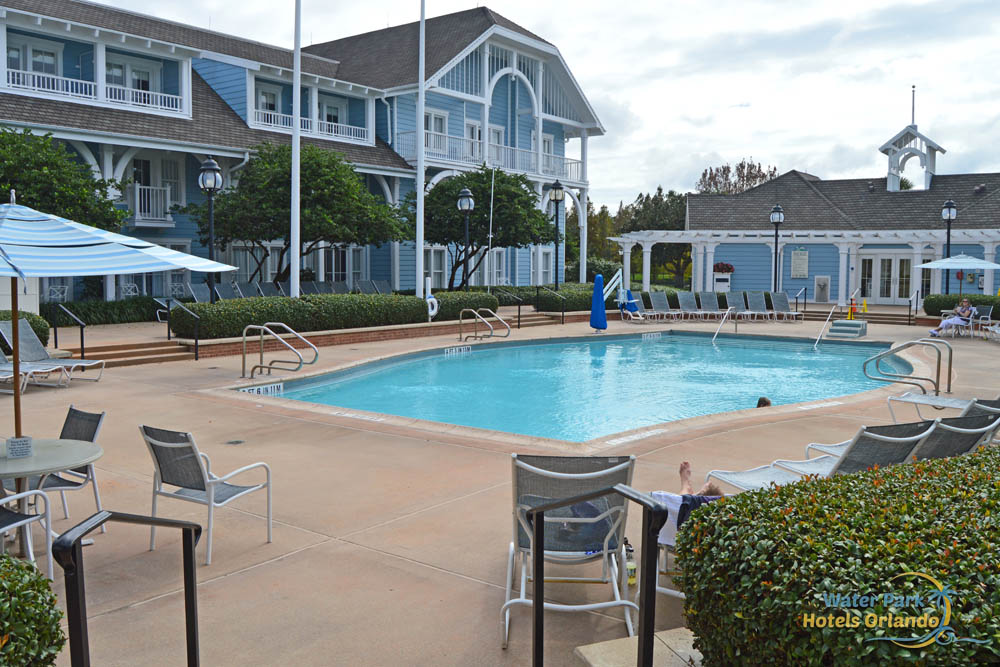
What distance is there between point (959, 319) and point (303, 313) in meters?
16.0

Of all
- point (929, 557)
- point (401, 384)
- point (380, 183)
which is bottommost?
point (401, 384)

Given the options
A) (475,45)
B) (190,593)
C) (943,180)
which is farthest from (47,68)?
(943,180)

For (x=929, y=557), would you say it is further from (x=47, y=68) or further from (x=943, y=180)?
(x=943, y=180)

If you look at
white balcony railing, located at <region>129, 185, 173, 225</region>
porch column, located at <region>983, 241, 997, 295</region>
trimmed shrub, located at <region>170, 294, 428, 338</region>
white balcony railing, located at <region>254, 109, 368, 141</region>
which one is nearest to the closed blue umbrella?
trimmed shrub, located at <region>170, 294, 428, 338</region>

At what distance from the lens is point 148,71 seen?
23.3 meters

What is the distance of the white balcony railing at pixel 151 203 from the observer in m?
21.5

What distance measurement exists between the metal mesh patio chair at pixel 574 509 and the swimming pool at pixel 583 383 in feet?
20.1

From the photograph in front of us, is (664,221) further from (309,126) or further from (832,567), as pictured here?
(832,567)

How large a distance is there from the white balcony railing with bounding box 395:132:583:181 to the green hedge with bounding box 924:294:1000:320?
1448 centimetres

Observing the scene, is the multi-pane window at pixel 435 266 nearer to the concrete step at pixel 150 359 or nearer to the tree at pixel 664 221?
the concrete step at pixel 150 359

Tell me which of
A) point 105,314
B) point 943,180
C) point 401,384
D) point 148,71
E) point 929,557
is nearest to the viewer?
point 929,557

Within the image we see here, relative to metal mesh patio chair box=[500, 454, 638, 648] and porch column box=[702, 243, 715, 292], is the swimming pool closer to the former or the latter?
metal mesh patio chair box=[500, 454, 638, 648]

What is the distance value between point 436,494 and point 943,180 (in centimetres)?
3393

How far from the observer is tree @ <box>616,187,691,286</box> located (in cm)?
4809
